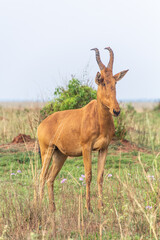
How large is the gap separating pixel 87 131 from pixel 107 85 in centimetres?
84

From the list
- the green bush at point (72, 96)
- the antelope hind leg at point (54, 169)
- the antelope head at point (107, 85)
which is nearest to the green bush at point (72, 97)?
the green bush at point (72, 96)

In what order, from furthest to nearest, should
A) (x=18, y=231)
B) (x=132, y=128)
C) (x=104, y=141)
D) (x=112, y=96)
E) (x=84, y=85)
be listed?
(x=132, y=128) < (x=84, y=85) < (x=104, y=141) < (x=112, y=96) < (x=18, y=231)

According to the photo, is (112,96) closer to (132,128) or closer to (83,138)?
(83,138)

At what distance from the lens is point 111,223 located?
188 inches

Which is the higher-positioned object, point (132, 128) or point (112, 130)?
point (112, 130)

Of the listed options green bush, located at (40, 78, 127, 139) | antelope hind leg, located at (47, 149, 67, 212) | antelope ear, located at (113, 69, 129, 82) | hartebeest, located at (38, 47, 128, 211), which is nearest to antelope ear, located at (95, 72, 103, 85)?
hartebeest, located at (38, 47, 128, 211)

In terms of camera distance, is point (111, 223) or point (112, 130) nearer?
point (111, 223)

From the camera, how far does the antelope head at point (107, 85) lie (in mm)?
5496

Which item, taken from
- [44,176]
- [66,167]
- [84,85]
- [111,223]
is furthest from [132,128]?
[111,223]

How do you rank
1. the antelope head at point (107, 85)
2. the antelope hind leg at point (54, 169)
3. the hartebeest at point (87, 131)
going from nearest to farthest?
the antelope head at point (107, 85), the hartebeest at point (87, 131), the antelope hind leg at point (54, 169)

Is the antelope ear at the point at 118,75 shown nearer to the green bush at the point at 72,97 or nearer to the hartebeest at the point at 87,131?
the hartebeest at the point at 87,131

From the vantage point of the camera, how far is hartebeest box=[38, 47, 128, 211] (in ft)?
18.9

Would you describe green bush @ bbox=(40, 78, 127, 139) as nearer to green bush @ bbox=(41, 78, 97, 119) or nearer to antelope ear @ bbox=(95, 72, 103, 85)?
green bush @ bbox=(41, 78, 97, 119)

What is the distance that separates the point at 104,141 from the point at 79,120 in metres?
0.61
